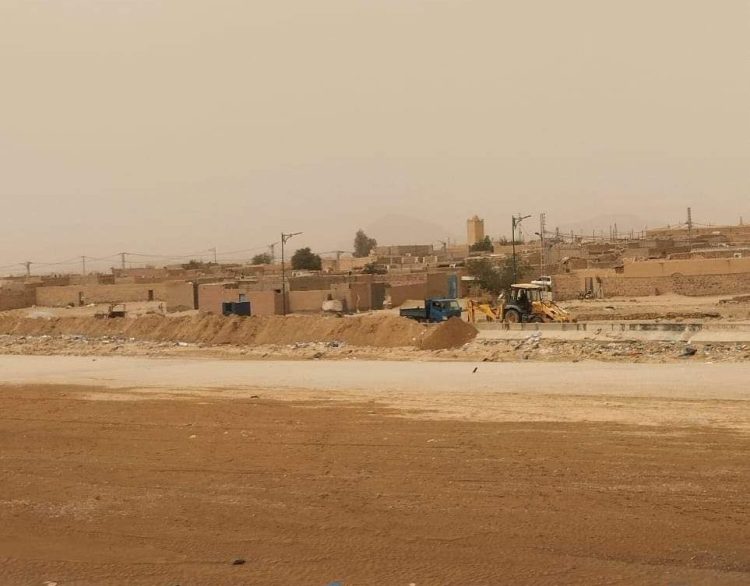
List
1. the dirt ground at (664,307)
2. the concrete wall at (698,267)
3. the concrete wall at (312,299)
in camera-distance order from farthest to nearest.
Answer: the concrete wall at (698,267), the concrete wall at (312,299), the dirt ground at (664,307)

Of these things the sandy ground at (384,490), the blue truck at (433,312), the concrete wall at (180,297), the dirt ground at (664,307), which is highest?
the concrete wall at (180,297)

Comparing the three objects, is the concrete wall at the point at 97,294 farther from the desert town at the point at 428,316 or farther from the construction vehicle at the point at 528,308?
the construction vehicle at the point at 528,308

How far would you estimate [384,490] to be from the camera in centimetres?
1034

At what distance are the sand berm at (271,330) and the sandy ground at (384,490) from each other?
1277 cm

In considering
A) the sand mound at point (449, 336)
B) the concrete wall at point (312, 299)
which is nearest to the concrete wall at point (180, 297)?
the concrete wall at point (312, 299)

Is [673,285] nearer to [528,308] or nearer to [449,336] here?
[528,308]

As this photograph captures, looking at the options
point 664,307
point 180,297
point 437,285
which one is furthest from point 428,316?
point 180,297

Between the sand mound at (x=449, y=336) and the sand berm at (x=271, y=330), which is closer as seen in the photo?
the sand mound at (x=449, y=336)

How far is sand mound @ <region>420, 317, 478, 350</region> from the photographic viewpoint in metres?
31.5

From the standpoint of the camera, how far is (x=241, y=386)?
914 inches

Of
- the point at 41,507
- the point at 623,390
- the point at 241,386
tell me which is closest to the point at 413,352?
the point at 241,386

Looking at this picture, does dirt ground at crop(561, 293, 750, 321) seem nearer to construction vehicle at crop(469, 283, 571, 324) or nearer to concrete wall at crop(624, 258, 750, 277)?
concrete wall at crop(624, 258, 750, 277)

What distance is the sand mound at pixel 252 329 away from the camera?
34312mm

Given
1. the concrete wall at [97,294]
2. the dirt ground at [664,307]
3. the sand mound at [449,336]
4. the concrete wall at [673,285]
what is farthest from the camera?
the concrete wall at [97,294]
